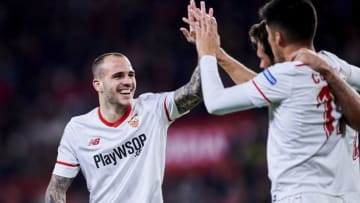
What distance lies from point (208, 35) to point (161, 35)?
973cm

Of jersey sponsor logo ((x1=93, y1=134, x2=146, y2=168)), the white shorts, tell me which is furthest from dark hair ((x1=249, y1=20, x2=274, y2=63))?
jersey sponsor logo ((x1=93, y1=134, x2=146, y2=168))

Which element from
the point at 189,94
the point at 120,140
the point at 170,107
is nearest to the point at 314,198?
the point at 189,94

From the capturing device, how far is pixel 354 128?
4.12m

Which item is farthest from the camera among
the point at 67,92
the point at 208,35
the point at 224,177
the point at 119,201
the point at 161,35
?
the point at 161,35

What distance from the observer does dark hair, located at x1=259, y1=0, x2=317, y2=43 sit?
4.00 metres

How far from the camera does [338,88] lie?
4.01 meters

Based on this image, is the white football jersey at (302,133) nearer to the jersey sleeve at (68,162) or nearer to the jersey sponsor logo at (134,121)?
the jersey sponsor logo at (134,121)

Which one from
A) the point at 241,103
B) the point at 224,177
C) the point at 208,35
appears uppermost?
the point at 208,35

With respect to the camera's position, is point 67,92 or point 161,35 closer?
point 67,92

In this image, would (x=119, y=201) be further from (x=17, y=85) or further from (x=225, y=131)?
(x=17, y=85)

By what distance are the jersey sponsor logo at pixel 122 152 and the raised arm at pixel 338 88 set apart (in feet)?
5.89

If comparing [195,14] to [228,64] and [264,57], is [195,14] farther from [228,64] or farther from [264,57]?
[264,57]

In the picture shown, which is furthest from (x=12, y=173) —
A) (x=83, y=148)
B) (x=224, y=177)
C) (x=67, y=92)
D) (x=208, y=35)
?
(x=208, y=35)

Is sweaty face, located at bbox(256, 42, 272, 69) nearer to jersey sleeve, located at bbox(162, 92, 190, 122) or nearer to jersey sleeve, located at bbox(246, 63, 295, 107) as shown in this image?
jersey sleeve, located at bbox(246, 63, 295, 107)
